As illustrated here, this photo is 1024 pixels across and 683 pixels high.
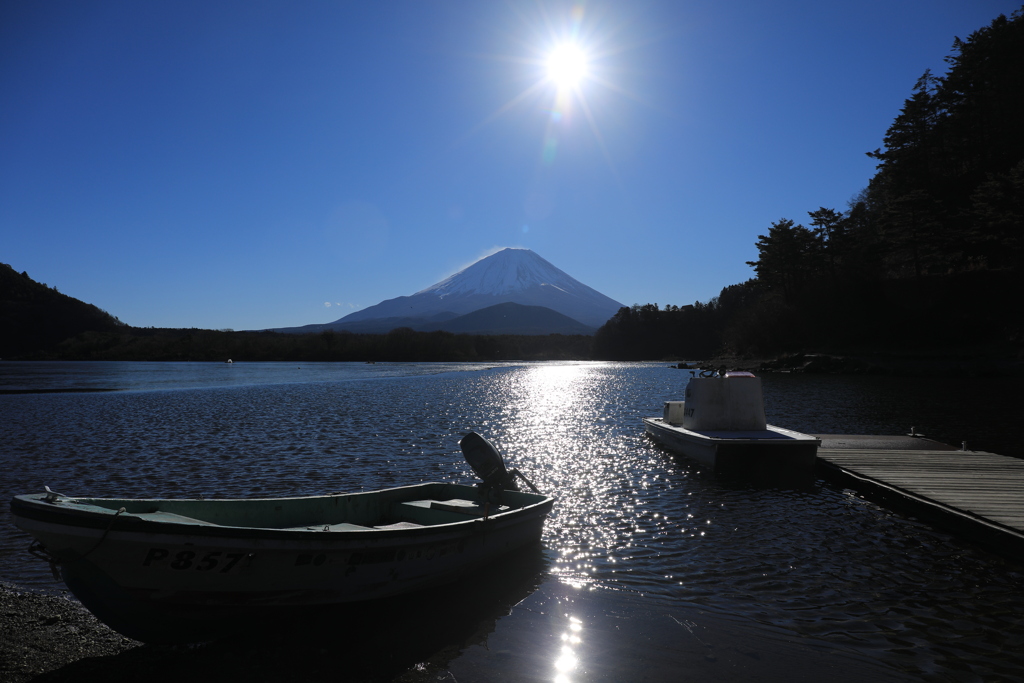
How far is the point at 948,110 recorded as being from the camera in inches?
3199

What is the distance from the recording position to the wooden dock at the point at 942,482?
10.6 metres

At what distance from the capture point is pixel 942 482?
1367cm

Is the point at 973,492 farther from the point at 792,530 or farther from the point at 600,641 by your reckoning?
the point at 600,641

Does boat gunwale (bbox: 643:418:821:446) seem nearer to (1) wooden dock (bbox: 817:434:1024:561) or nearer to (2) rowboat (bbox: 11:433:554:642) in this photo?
(1) wooden dock (bbox: 817:434:1024:561)

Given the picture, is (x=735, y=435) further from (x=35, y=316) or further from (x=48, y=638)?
(x=35, y=316)

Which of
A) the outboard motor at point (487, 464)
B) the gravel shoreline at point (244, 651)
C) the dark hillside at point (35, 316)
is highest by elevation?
the dark hillside at point (35, 316)

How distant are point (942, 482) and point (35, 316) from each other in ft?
693

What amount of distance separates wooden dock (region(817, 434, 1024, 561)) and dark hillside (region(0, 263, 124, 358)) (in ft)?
664

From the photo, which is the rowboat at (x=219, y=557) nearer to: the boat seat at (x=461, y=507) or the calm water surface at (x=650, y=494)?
the boat seat at (x=461, y=507)

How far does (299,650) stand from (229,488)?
9912mm

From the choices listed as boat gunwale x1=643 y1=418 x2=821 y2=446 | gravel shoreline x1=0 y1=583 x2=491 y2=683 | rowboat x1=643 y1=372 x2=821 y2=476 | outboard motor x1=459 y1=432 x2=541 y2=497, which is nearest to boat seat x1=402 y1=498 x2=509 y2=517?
outboard motor x1=459 y1=432 x2=541 y2=497

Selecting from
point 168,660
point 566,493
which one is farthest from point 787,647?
point 566,493

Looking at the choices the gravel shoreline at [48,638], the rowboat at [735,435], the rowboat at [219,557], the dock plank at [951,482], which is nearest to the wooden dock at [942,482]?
the dock plank at [951,482]

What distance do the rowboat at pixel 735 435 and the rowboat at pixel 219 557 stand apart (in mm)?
10134
